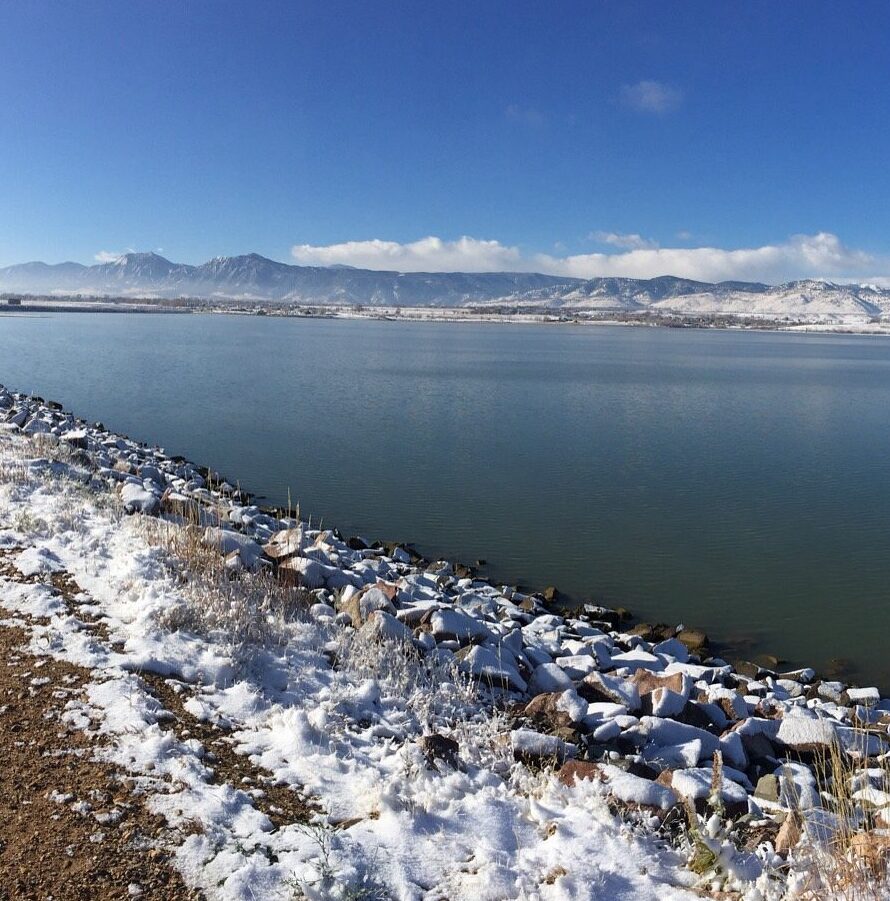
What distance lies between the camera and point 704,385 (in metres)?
38.5

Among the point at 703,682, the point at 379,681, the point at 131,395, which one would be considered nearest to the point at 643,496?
the point at 703,682

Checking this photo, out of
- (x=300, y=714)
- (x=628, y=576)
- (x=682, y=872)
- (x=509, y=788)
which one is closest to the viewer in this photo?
(x=682, y=872)

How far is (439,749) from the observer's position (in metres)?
4.44

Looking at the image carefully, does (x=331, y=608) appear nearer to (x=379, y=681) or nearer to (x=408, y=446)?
(x=379, y=681)

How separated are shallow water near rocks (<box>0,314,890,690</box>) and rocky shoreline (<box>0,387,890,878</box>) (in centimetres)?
152

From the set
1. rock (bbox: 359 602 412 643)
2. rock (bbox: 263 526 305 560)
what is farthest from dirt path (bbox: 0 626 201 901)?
rock (bbox: 263 526 305 560)

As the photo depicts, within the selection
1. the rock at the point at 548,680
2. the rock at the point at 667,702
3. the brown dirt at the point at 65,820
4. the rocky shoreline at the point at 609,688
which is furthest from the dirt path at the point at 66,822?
the rock at the point at 667,702

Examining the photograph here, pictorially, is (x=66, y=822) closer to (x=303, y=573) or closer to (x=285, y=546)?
(x=303, y=573)

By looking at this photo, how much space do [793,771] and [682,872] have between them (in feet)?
5.97

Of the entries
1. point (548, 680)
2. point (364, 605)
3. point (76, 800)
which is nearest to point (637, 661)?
point (548, 680)

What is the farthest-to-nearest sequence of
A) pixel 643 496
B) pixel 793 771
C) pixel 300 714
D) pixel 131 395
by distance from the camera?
pixel 131 395
pixel 643 496
pixel 793 771
pixel 300 714

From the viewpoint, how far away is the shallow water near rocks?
11.3 m

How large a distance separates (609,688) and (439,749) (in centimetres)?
221

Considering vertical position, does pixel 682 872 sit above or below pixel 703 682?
above
